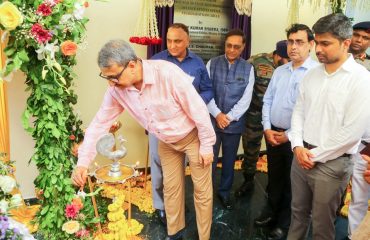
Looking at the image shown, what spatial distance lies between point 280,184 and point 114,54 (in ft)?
5.36

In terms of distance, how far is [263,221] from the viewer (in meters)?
2.65

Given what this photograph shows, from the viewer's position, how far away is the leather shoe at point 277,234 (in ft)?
8.02

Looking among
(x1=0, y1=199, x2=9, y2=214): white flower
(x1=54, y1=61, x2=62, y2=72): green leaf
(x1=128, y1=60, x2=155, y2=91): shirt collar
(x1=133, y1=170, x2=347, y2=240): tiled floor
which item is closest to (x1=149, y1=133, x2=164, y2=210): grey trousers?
(x1=133, y1=170, x2=347, y2=240): tiled floor

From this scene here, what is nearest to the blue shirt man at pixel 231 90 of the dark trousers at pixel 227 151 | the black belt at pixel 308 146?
the dark trousers at pixel 227 151

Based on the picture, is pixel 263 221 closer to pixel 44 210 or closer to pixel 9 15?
pixel 44 210

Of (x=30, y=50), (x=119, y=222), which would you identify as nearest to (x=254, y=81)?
(x=119, y=222)

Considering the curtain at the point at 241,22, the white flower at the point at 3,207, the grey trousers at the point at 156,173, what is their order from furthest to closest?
the curtain at the point at 241,22 < the grey trousers at the point at 156,173 < the white flower at the point at 3,207

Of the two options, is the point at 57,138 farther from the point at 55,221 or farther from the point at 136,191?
the point at 136,191

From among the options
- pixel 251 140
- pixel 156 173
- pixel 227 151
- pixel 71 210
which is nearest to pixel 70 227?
pixel 71 210

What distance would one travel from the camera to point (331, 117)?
1711 millimetres

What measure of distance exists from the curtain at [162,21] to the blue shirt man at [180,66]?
481mm

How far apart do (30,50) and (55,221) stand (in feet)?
3.72

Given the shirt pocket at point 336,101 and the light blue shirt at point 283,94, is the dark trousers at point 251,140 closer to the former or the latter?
the light blue shirt at point 283,94

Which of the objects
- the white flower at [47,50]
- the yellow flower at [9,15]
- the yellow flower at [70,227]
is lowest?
the yellow flower at [70,227]
